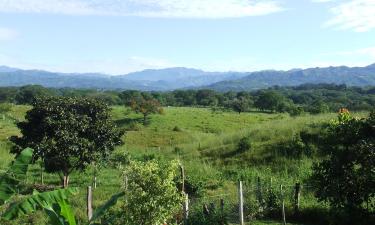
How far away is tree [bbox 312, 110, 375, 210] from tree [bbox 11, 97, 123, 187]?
12.9 metres

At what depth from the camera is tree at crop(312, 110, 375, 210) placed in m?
15.1

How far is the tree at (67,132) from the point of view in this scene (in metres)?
Answer: 24.2

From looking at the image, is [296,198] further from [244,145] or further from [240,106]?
[240,106]

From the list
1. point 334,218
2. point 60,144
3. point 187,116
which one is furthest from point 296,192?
point 187,116

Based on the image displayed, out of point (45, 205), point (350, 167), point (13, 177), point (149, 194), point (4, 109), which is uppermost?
point (13, 177)

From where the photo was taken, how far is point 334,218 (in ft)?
53.8

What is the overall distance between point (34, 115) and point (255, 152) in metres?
16.7

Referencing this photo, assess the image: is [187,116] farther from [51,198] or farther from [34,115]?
[51,198]

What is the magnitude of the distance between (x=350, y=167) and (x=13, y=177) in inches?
397

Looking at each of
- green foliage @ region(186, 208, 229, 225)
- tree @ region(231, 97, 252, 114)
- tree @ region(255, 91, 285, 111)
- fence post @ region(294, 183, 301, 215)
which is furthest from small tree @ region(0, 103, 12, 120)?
green foliage @ region(186, 208, 229, 225)

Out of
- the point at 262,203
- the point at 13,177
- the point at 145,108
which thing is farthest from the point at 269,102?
the point at 13,177

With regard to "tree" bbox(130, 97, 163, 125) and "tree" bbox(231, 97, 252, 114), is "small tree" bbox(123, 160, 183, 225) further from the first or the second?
"tree" bbox(231, 97, 252, 114)

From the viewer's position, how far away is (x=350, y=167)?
1548 cm

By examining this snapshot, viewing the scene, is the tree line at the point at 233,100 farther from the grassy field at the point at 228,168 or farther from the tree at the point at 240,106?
the grassy field at the point at 228,168
